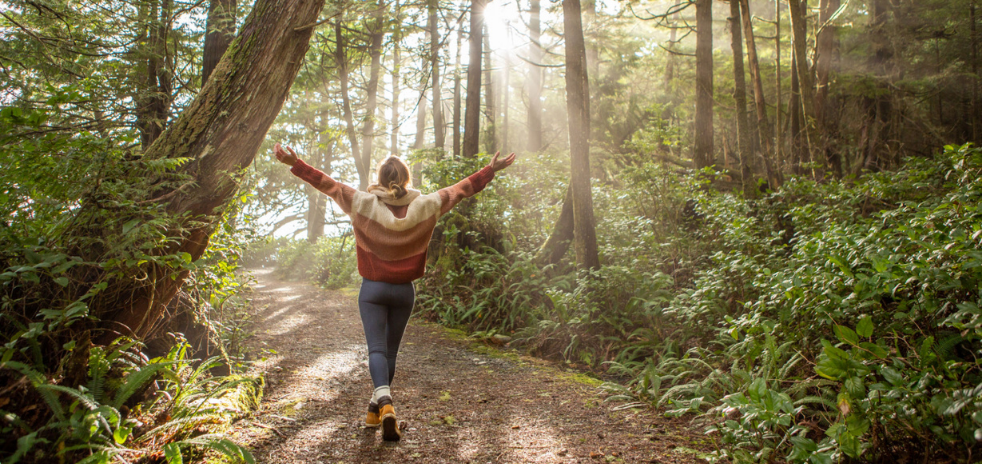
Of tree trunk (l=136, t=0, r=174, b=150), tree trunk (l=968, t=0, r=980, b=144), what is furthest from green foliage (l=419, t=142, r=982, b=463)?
tree trunk (l=968, t=0, r=980, b=144)

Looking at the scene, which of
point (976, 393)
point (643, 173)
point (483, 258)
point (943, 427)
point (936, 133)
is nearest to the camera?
point (976, 393)

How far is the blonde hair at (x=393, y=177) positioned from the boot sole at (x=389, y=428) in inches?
A: 63.4

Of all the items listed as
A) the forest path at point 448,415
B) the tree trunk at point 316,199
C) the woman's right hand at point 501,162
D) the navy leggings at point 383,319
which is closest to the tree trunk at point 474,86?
the forest path at point 448,415

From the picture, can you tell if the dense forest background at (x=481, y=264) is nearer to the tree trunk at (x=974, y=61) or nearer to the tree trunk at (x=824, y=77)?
the tree trunk at (x=824, y=77)

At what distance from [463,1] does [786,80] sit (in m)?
10.7

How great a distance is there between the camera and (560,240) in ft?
26.3

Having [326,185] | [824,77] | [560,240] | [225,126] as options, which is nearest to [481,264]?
[560,240]

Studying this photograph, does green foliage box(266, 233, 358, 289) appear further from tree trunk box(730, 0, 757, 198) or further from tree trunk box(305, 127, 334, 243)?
tree trunk box(730, 0, 757, 198)

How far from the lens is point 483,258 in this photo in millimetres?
8672

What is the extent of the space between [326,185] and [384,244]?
63 centimetres

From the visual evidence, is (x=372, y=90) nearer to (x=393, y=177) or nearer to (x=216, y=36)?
(x=216, y=36)

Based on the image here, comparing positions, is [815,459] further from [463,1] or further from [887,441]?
[463,1]

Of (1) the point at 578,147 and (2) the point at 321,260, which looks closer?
(1) the point at 578,147

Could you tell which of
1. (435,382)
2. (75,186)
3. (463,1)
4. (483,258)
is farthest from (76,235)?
(463,1)
